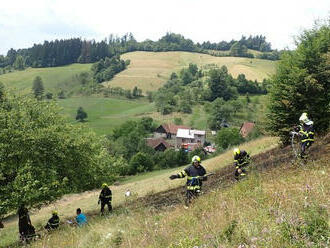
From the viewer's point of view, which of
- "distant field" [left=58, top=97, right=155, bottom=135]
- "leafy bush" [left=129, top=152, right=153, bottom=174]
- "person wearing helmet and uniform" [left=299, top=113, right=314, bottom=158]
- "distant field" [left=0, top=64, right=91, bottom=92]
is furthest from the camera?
"distant field" [left=0, top=64, right=91, bottom=92]

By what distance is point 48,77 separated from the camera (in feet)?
582

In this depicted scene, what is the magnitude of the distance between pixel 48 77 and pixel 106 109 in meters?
64.1

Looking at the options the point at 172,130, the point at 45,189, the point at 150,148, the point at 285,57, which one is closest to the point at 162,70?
the point at 172,130

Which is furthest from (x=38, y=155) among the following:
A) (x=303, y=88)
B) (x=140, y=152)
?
(x=140, y=152)

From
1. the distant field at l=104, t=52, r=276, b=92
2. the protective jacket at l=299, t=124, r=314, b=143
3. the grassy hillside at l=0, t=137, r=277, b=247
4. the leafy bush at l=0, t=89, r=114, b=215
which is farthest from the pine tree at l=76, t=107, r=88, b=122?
the protective jacket at l=299, t=124, r=314, b=143

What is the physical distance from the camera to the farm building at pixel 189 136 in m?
108

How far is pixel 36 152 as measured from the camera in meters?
15.2

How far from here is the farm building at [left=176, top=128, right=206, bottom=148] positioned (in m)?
108

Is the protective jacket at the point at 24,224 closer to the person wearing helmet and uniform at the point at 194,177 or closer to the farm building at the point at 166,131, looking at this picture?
the person wearing helmet and uniform at the point at 194,177

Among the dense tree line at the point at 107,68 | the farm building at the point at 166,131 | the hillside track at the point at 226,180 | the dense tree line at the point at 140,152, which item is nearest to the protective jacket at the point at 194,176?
the hillside track at the point at 226,180

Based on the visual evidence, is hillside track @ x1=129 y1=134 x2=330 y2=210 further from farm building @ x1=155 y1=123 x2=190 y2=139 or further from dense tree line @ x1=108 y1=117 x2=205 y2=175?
farm building @ x1=155 y1=123 x2=190 y2=139

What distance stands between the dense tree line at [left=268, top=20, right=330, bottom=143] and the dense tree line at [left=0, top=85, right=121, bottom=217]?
1431cm

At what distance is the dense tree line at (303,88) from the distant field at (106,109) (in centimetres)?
9014

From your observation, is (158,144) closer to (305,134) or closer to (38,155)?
(38,155)
